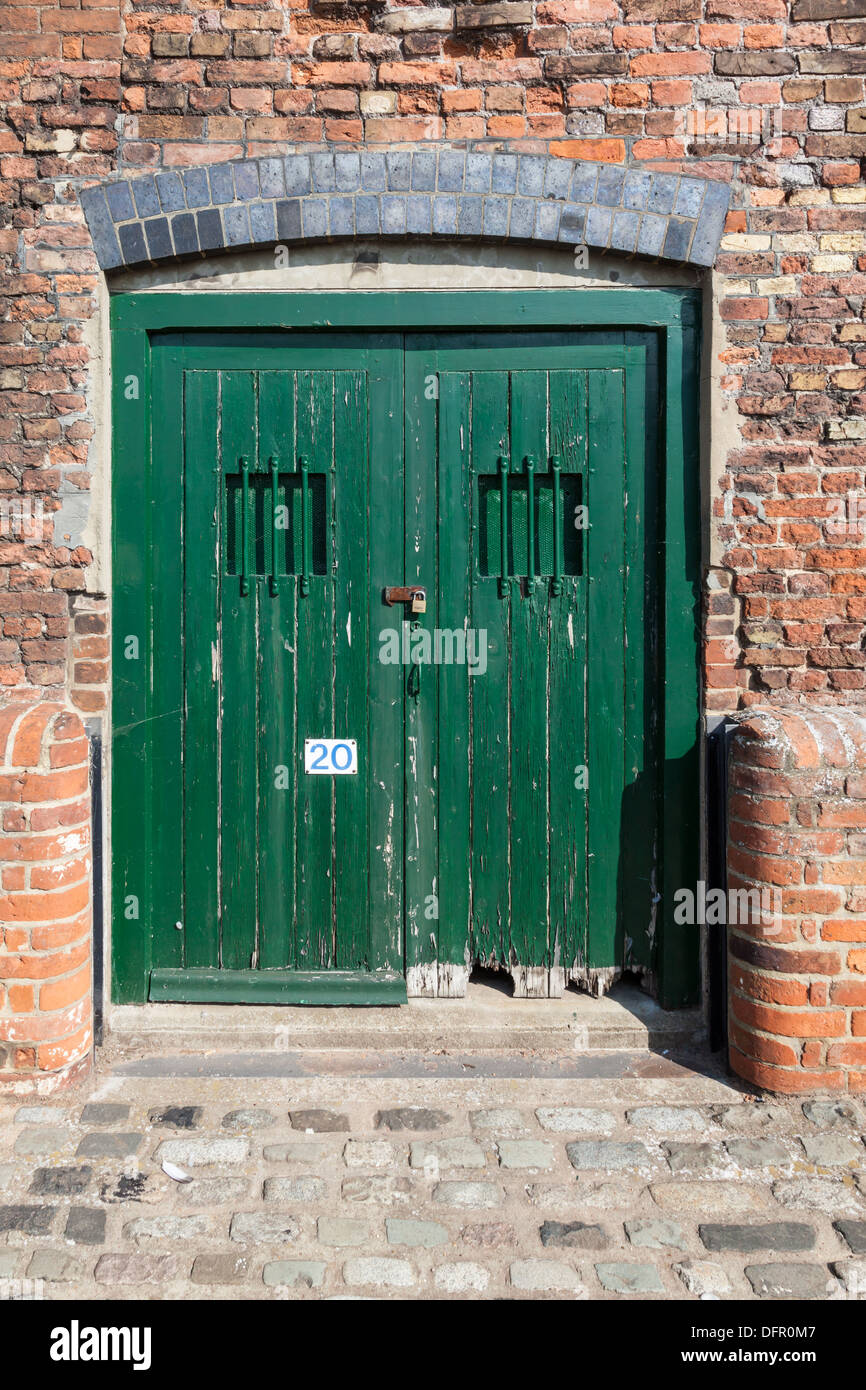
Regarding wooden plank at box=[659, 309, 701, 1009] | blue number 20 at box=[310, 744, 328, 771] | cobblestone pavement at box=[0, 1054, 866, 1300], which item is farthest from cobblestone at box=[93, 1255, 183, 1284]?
wooden plank at box=[659, 309, 701, 1009]

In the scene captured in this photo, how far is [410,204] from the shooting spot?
316cm

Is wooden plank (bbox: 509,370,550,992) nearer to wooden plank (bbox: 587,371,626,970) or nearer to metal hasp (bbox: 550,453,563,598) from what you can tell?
metal hasp (bbox: 550,453,563,598)

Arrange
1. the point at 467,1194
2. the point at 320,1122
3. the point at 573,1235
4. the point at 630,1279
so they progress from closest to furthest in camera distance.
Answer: the point at 630,1279
the point at 573,1235
the point at 467,1194
the point at 320,1122

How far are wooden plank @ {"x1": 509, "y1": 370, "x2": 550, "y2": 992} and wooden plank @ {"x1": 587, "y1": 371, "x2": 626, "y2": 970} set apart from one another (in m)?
0.17

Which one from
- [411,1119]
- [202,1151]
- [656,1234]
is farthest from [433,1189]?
[202,1151]

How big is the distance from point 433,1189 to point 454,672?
167 centimetres

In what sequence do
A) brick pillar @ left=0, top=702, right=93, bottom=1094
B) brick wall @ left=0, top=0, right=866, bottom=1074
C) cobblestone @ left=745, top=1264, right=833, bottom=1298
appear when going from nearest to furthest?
cobblestone @ left=745, top=1264, right=833, bottom=1298 → brick pillar @ left=0, top=702, right=93, bottom=1094 → brick wall @ left=0, top=0, right=866, bottom=1074

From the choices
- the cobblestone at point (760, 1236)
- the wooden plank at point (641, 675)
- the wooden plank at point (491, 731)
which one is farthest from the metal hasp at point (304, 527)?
the cobblestone at point (760, 1236)

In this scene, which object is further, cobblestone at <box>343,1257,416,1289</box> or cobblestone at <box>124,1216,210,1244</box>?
cobblestone at <box>124,1216,210,1244</box>

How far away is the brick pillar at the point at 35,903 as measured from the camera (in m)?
2.83

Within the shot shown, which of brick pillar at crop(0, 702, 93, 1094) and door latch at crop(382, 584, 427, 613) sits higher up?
door latch at crop(382, 584, 427, 613)

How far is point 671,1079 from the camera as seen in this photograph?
3016 mm

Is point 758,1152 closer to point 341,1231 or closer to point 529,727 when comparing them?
point 341,1231

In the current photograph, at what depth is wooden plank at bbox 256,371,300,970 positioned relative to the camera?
3324 millimetres
